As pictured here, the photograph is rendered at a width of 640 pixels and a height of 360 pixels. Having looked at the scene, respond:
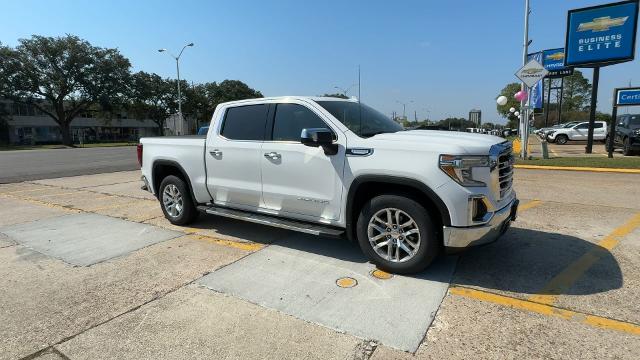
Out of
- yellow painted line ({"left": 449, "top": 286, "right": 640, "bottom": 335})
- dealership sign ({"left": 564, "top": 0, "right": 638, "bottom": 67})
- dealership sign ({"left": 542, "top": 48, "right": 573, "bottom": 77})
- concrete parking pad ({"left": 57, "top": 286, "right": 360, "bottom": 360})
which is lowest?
concrete parking pad ({"left": 57, "top": 286, "right": 360, "bottom": 360})

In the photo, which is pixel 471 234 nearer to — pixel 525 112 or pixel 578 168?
pixel 578 168

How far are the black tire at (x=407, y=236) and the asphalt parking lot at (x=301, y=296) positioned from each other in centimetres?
14

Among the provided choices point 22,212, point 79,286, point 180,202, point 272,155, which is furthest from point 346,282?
point 22,212

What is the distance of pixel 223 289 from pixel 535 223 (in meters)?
4.73

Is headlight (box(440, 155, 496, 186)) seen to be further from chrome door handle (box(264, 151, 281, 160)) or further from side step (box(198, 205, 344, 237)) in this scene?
chrome door handle (box(264, 151, 281, 160))

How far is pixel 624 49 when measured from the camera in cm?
1830

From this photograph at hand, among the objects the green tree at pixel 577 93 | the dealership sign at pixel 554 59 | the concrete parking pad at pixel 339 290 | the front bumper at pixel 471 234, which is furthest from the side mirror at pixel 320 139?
the green tree at pixel 577 93

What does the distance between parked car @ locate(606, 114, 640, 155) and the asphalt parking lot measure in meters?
13.7

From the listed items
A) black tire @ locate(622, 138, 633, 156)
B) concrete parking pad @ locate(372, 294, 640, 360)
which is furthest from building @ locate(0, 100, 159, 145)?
concrete parking pad @ locate(372, 294, 640, 360)

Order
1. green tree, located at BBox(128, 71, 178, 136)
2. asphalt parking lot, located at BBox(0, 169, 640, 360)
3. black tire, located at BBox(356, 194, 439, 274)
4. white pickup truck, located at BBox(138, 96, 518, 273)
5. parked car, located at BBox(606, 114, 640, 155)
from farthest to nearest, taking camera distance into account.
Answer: green tree, located at BBox(128, 71, 178, 136)
parked car, located at BBox(606, 114, 640, 155)
black tire, located at BBox(356, 194, 439, 274)
white pickup truck, located at BBox(138, 96, 518, 273)
asphalt parking lot, located at BBox(0, 169, 640, 360)

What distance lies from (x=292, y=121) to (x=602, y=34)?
20342mm

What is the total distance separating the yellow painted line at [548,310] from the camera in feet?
9.98

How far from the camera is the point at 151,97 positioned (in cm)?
6053

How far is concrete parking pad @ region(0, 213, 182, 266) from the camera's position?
16.4 feet
